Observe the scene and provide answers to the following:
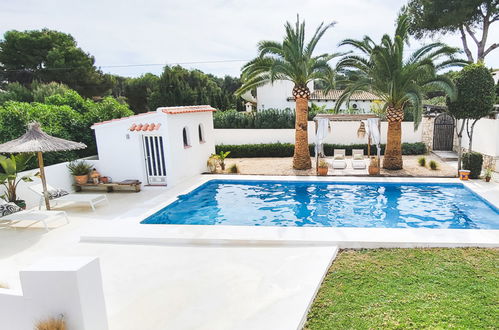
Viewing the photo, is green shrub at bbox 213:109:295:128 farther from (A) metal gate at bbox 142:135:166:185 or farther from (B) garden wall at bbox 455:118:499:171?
(B) garden wall at bbox 455:118:499:171

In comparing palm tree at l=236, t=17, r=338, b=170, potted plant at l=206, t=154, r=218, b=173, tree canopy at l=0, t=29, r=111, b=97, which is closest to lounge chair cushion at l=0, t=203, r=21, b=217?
potted plant at l=206, t=154, r=218, b=173

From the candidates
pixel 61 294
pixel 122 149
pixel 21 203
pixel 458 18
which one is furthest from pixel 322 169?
pixel 458 18

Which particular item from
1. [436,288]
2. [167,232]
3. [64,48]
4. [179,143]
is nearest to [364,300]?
[436,288]

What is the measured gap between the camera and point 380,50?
16.6 m

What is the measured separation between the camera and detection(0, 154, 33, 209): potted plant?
→ 12.1 meters

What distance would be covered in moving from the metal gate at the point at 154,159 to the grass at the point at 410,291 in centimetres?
1061

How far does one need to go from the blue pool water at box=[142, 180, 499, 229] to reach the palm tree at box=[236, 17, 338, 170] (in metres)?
3.53

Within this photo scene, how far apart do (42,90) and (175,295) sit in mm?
27620

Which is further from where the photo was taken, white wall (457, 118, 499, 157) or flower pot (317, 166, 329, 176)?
flower pot (317, 166, 329, 176)

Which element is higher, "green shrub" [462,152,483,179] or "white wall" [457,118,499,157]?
"white wall" [457,118,499,157]

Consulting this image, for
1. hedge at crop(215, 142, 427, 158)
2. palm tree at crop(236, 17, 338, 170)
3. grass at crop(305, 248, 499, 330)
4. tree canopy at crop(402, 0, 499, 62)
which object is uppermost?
tree canopy at crop(402, 0, 499, 62)

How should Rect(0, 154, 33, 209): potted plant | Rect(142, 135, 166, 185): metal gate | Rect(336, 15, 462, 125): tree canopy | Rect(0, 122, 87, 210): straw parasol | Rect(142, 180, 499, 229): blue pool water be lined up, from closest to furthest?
Rect(0, 122, 87, 210): straw parasol
Rect(142, 180, 499, 229): blue pool water
Rect(0, 154, 33, 209): potted plant
Rect(142, 135, 166, 185): metal gate
Rect(336, 15, 462, 125): tree canopy

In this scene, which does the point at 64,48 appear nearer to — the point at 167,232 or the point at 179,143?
the point at 179,143

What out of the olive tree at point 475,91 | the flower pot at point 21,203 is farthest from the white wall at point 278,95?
the flower pot at point 21,203
